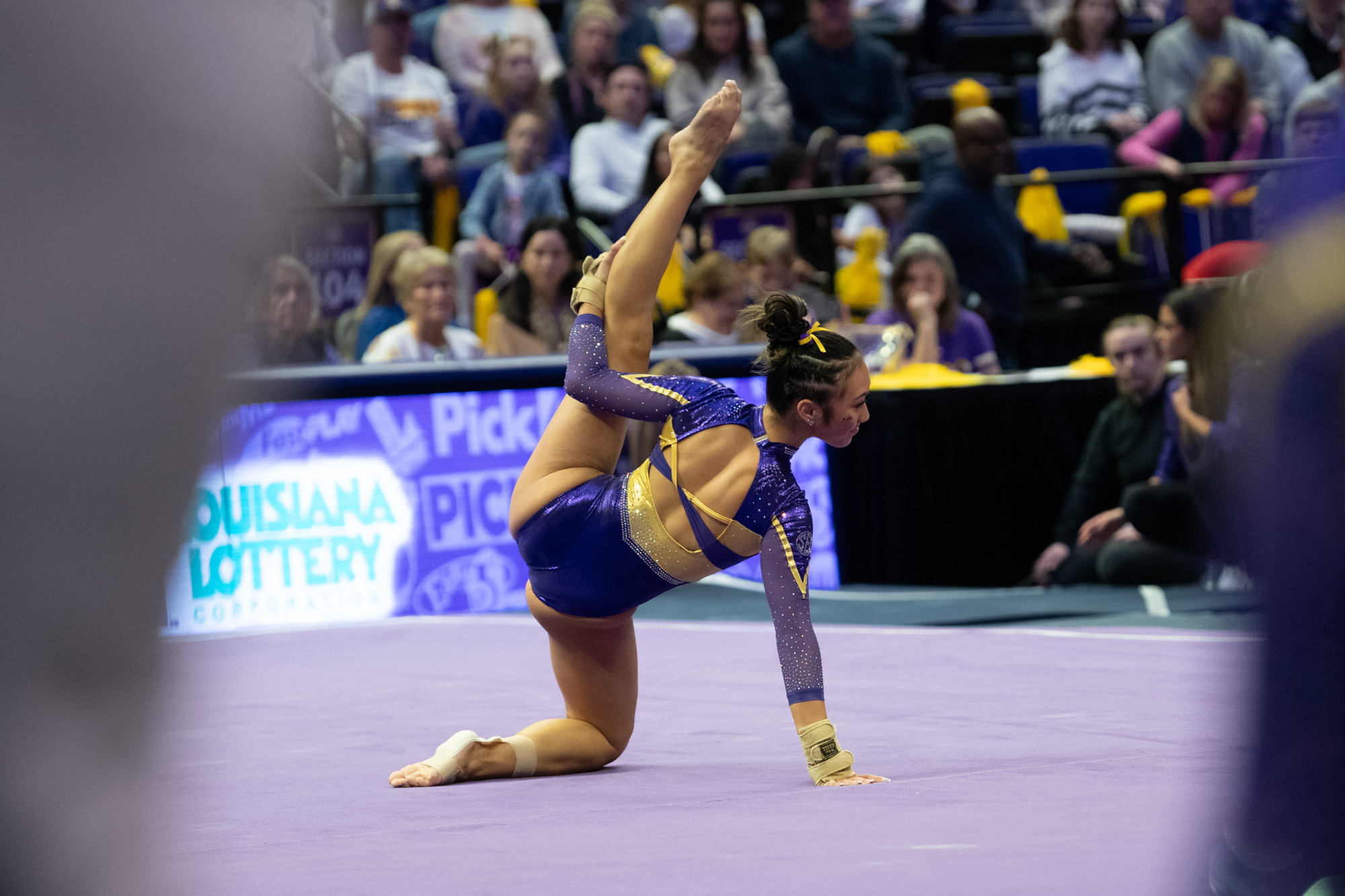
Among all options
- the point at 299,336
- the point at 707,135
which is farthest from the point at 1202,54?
the point at 707,135

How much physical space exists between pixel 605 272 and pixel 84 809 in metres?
2.60

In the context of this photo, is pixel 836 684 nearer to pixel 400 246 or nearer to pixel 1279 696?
pixel 1279 696

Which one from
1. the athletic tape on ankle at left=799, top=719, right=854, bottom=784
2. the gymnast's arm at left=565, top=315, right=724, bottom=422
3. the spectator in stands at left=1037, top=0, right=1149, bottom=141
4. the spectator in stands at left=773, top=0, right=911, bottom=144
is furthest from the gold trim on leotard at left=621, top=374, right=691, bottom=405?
the spectator in stands at left=1037, top=0, right=1149, bottom=141

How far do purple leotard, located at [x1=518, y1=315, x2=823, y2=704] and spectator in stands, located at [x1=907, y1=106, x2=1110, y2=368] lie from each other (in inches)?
183

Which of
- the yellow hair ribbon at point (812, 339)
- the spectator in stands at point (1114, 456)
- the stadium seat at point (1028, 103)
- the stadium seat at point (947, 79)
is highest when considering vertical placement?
the stadium seat at point (947, 79)

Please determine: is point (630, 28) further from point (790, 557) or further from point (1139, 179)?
point (790, 557)

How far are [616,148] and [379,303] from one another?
1795mm

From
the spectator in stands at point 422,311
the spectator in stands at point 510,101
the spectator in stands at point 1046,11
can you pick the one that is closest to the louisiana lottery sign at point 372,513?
the spectator in stands at point 422,311

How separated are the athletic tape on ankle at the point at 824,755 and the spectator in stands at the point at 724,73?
614cm

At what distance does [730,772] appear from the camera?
319 centimetres

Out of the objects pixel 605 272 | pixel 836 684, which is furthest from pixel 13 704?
pixel 836 684

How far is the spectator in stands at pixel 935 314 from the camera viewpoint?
276 inches

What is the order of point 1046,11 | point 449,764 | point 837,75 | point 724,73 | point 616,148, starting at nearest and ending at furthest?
point 449,764 → point 616,148 → point 724,73 → point 837,75 → point 1046,11

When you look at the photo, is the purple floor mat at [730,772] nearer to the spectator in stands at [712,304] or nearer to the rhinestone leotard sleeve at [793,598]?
the rhinestone leotard sleeve at [793,598]
